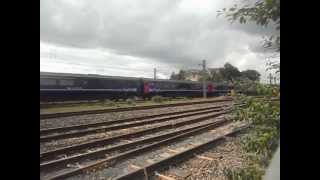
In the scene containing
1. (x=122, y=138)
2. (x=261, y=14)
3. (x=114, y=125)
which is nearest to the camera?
(x=261, y=14)

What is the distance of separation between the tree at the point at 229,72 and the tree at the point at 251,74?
5 centimetres

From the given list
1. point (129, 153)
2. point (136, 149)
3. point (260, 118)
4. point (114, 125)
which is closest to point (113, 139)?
point (136, 149)

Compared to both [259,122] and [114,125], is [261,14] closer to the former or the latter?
[259,122]

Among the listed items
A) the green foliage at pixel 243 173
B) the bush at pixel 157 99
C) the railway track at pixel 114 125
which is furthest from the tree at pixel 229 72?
the bush at pixel 157 99

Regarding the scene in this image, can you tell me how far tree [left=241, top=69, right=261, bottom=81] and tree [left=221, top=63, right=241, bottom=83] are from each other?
47mm

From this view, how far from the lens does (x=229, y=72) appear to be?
2342 millimetres

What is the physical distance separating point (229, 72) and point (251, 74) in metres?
0.17

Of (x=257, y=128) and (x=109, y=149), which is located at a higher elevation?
(x=257, y=128)

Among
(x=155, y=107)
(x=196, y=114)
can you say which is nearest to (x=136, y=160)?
(x=196, y=114)

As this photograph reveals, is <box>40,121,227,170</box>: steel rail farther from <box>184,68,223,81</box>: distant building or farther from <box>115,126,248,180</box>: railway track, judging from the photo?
<box>184,68,223,81</box>: distant building

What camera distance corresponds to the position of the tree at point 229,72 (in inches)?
89.4

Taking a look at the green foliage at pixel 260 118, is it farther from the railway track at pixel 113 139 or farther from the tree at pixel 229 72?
the railway track at pixel 113 139

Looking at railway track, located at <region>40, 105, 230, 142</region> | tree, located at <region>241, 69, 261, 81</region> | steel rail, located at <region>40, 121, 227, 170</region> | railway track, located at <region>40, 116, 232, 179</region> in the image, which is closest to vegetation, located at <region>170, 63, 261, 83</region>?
tree, located at <region>241, 69, 261, 81</region>
